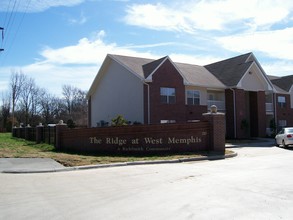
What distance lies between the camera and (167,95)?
3052 centimetres

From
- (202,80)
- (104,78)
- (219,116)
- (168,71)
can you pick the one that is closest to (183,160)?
(219,116)

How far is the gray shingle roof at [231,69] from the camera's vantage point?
35.5 meters

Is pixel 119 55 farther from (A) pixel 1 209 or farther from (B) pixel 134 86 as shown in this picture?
(A) pixel 1 209

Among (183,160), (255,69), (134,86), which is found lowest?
(183,160)

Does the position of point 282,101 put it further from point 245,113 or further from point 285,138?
point 285,138

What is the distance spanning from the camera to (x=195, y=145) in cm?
2048

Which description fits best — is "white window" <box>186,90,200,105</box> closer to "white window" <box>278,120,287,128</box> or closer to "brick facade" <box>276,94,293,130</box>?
"brick facade" <box>276,94,293,130</box>

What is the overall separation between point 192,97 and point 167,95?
12.4 feet

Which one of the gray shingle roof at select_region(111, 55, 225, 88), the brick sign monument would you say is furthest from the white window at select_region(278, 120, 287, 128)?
the brick sign monument

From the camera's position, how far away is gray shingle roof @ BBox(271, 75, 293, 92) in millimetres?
42406

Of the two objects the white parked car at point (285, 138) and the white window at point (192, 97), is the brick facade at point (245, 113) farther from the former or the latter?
the white parked car at point (285, 138)

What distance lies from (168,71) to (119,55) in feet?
20.8

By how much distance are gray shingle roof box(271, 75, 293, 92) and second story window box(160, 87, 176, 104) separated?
18334 millimetres

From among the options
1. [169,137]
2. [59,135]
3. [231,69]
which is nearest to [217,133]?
[169,137]
